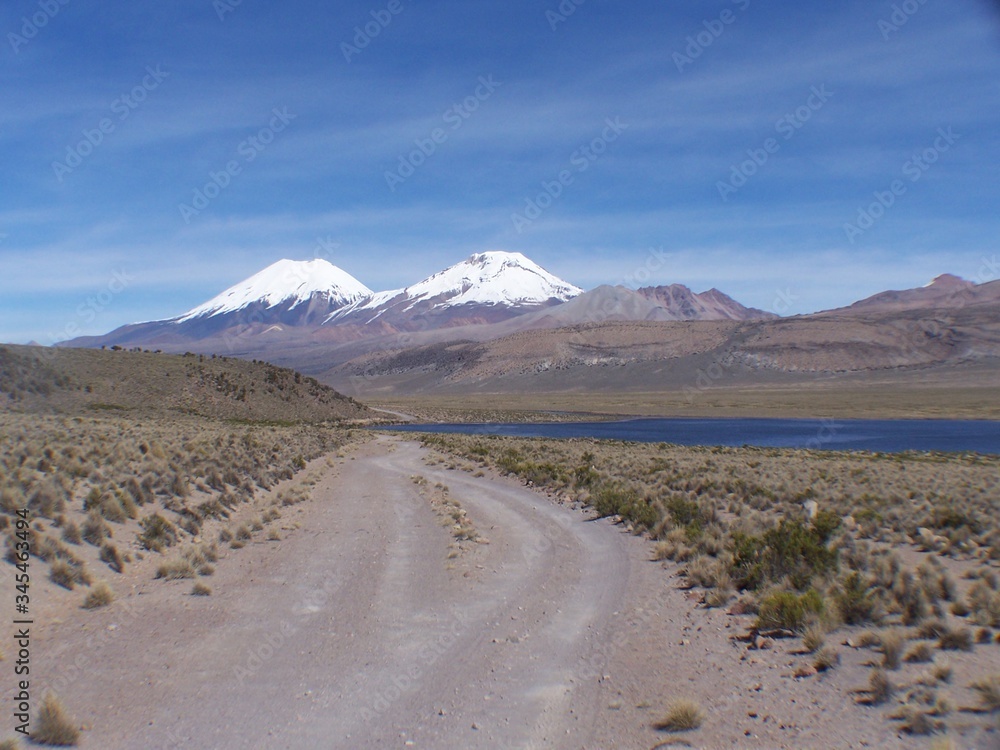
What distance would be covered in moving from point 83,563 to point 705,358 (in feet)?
481

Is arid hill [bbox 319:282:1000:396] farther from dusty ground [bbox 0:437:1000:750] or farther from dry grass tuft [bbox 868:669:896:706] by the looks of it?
dry grass tuft [bbox 868:669:896:706]

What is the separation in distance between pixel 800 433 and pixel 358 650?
195 ft

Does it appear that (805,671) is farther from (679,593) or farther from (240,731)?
(240,731)

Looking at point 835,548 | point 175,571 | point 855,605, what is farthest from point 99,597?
point 835,548

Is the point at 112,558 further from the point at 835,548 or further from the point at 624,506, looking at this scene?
the point at 835,548

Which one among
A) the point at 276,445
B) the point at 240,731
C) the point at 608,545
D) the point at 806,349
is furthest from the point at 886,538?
the point at 806,349

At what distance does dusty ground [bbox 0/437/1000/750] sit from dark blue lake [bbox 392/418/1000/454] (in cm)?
4007

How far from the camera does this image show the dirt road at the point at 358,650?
5719 millimetres

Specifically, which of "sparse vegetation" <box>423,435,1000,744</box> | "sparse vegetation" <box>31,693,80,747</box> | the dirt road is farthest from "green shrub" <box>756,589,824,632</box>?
"sparse vegetation" <box>31,693,80,747</box>

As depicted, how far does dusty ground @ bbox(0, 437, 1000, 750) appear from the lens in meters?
5.61

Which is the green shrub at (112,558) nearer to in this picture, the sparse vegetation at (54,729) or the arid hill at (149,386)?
the sparse vegetation at (54,729)

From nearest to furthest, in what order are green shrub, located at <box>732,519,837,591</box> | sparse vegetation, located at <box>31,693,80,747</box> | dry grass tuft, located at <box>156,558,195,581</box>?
1. sparse vegetation, located at <box>31,693,80,747</box>
2. green shrub, located at <box>732,519,837,591</box>
3. dry grass tuft, located at <box>156,558,195,581</box>

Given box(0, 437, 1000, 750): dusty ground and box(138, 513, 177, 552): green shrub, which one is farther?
box(138, 513, 177, 552): green shrub

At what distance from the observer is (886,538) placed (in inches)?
510
